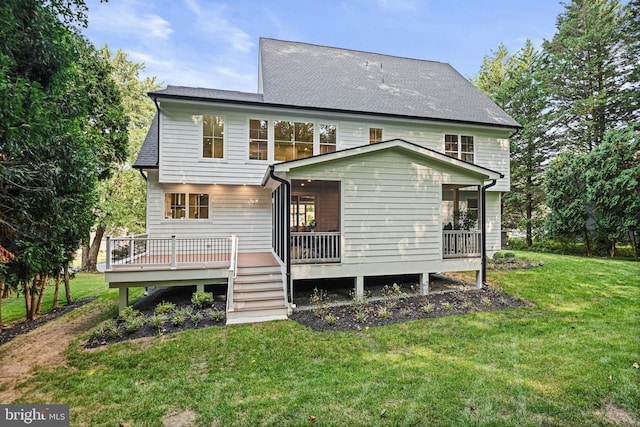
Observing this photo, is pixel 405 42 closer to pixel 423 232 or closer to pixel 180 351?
pixel 423 232

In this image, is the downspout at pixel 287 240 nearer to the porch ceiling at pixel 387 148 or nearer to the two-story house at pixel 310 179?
the two-story house at pixel 310 179

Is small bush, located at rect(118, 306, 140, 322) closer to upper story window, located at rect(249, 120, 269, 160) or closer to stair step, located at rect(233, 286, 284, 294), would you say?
stair step, located at rect(233, 286, 284, 294)

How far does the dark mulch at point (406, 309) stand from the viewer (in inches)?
256

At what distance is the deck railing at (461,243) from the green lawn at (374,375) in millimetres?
2418

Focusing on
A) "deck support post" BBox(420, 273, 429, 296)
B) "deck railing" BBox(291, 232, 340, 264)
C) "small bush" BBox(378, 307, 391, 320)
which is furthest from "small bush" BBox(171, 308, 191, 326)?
"deck support post" BBox(420, 273, 429, 296)

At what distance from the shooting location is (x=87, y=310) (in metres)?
8.84

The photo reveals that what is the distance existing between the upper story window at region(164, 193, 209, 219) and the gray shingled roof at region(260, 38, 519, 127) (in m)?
4.39

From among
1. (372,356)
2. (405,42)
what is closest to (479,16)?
(405,42)

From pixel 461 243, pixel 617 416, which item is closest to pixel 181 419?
pixel 617 416

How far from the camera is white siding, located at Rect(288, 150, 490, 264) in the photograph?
7.96 metres

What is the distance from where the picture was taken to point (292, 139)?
1086cm

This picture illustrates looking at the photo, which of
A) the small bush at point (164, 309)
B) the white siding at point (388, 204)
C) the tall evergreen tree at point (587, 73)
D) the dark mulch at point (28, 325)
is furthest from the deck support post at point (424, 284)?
the tall evergreen tree at point (587, 73)

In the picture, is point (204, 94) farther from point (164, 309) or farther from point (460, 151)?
point (460, 151)

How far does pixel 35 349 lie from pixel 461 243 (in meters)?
10.9
